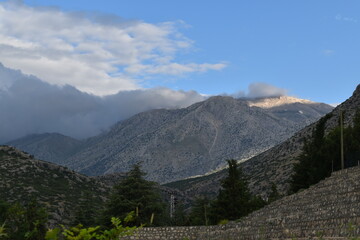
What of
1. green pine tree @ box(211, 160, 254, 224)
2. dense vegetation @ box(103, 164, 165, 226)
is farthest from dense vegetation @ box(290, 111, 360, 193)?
dense vegetation @ box(103, 164, 165, 226)

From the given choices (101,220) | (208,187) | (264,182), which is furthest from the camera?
(208,187)

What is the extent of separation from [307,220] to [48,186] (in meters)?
92.8

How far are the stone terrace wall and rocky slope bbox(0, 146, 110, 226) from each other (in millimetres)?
48002

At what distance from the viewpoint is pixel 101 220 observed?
45906 millimetres

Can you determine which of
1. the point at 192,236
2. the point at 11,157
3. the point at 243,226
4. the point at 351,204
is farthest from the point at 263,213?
the point at 11,157

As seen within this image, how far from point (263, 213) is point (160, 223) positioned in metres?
21.5

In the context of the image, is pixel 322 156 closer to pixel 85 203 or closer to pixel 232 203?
pixel 232 203

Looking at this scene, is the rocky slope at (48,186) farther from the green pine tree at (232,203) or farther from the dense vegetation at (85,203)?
the green pine tree at (232,203)

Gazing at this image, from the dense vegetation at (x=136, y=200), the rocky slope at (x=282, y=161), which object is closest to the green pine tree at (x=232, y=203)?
the dense vegetation at (x=136, y=200)

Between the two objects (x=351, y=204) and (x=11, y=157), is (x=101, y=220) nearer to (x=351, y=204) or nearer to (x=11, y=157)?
(x=351, y=204)

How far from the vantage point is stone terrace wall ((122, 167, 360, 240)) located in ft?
56.7

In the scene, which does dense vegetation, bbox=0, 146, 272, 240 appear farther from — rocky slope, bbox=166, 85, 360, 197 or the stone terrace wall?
rocky slope, bbox=166, 85, 360, 197

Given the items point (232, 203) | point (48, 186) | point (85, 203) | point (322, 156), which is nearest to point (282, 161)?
point (48, 186)

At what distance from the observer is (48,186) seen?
4102 inches
